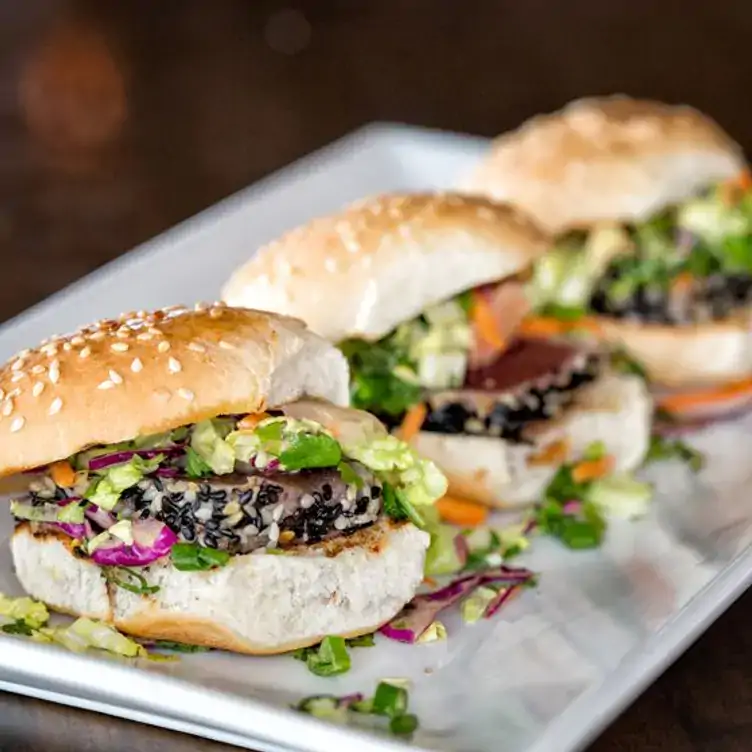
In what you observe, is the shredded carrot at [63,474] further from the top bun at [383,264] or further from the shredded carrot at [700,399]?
the shredded carrot at [700,399]

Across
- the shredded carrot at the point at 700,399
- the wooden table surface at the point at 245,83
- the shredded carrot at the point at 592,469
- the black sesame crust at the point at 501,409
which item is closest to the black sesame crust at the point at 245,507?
the black sesame crust at the point at 501,409

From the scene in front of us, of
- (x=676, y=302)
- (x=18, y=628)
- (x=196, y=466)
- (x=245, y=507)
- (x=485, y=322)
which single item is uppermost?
(x=196, y=466)

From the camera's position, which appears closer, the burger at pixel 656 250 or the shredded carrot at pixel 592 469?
the shredded carrot at pixel 592 469

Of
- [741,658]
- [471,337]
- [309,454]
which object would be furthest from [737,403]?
[309,454]

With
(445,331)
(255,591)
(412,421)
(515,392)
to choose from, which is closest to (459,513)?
(412,421)

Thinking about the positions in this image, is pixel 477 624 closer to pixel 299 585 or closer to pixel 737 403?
pixel 299 585

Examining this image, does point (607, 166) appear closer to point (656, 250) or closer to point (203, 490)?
point (656, 250)
